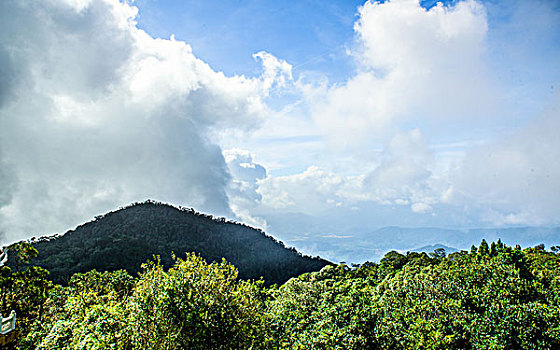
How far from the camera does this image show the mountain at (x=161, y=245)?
80188 millimetres

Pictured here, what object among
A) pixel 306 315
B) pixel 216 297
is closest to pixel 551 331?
pixel 306 315

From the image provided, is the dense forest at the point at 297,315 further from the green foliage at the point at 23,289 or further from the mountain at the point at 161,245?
the mountain at the point at 161,245

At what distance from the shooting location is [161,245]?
96312 mm

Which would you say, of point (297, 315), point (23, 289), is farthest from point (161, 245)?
point (297, 315)

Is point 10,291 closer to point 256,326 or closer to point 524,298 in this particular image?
point 256,326

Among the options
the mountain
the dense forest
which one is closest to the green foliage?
the dense forest

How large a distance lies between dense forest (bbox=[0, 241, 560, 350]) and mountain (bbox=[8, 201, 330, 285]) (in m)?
53.1

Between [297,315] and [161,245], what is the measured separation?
8127 cm

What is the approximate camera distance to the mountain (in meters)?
80.2

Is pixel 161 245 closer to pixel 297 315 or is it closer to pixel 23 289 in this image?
pixel 23 289

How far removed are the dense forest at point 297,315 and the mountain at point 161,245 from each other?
53.1 m

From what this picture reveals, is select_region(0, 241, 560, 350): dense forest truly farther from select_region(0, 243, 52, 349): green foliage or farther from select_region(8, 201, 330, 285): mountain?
select_region(8, 201, 330, 285): mountain

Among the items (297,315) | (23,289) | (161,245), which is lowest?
(297,315)

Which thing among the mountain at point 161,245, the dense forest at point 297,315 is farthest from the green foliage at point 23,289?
the mountain at point 161,245
